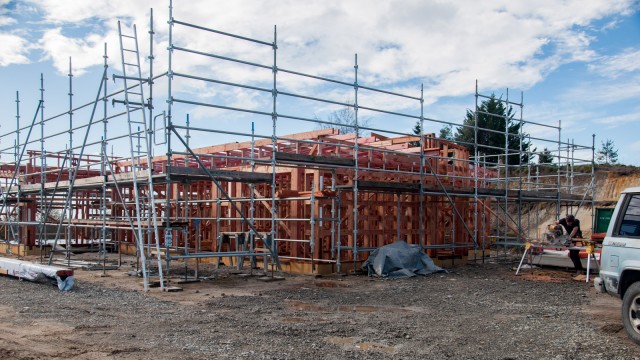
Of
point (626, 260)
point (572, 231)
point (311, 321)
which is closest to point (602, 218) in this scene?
point (572, 231)

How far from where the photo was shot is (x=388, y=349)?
21.6ft

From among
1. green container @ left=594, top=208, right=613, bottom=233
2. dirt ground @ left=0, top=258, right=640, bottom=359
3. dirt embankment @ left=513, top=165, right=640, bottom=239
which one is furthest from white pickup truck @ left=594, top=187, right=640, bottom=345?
dirt embankment @ left=513, top=165, right=640, bottom=239

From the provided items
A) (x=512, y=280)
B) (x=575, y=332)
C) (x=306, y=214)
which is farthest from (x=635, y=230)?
(x=306, y=214)

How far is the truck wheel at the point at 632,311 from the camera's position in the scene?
22.1 ft

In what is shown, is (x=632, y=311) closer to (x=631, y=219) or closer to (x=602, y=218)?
(x=631, y=219)

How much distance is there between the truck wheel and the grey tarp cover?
7079mm

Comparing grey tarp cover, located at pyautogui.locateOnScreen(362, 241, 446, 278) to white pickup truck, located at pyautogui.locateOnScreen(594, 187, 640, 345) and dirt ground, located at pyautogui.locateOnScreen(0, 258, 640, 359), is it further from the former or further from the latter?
white pickup truck, located at pyautogui.locateOnScreen(594, 187, 640, 345)

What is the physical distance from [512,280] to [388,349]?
7.68 m

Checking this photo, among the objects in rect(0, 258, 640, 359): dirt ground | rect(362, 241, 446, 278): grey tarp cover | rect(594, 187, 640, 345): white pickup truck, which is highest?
rect(594, 187, 640, 345): white pickup truck

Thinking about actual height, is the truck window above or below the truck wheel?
above

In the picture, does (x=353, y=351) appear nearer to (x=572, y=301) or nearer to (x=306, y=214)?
(x=572, y=301)

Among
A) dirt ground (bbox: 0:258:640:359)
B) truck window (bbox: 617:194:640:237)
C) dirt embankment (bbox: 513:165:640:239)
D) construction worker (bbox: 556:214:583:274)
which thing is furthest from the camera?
dirt embankment (bbox: 513:165:640:239)

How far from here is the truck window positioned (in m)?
7.05

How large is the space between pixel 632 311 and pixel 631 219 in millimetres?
1100
